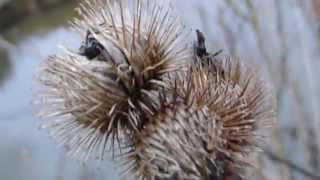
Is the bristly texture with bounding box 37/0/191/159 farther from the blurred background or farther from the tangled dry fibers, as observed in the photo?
the blurred background

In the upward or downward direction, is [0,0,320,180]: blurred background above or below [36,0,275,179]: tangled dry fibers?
above

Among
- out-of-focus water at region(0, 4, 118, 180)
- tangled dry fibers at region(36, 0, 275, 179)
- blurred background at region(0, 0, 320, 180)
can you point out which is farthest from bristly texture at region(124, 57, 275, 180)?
out-of-focus water at region(0, 4, 118, 180)

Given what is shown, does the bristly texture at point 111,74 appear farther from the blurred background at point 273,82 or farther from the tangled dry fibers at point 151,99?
the blurred background at point 273,82

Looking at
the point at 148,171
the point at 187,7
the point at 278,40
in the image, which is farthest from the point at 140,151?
the point at 278,40

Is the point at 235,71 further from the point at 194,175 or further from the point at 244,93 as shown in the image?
the point at 194,175

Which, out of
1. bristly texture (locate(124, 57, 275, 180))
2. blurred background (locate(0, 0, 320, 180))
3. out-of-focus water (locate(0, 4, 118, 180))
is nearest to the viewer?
bristly texture (locate(124, 57, 275, 180))

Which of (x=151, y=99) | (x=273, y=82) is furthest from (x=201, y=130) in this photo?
(x=273, y=82)

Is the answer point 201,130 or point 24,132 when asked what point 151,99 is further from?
point 24,132

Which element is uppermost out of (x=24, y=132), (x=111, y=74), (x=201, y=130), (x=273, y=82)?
(x=24, y=132)
